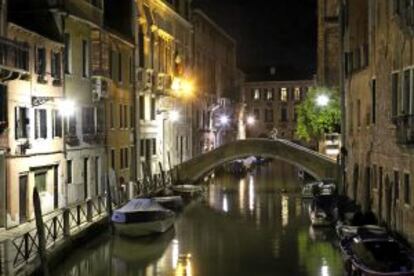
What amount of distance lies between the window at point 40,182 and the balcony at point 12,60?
4.16 meters

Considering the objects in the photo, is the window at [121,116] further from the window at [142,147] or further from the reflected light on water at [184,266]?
the reflected light on water at [184,266]

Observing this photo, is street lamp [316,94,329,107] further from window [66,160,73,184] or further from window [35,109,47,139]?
window [35,109,47,139]

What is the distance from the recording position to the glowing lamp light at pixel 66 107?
27.4m

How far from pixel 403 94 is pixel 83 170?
13.7 meters

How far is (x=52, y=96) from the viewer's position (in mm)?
26672

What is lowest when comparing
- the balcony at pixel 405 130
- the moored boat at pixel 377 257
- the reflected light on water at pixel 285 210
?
the reflected light on water at pixel 285 210

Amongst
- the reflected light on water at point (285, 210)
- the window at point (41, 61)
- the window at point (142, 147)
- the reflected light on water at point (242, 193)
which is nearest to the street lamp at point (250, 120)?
the reflected light on water at point (242, 193)

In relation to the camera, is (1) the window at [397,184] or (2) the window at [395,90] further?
(1) the window at [397,184]

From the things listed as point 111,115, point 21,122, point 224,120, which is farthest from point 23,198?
point 224,120

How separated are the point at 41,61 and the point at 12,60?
4.38 metres

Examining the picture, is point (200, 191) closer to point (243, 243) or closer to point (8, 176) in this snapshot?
point (243, 243)

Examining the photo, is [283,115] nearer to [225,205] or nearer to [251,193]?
[251,193]

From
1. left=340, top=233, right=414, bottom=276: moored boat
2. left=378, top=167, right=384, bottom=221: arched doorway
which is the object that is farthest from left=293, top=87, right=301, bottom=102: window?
left=340, top=233, right=414, bottom=276: moored boat

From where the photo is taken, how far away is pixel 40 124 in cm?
2583
